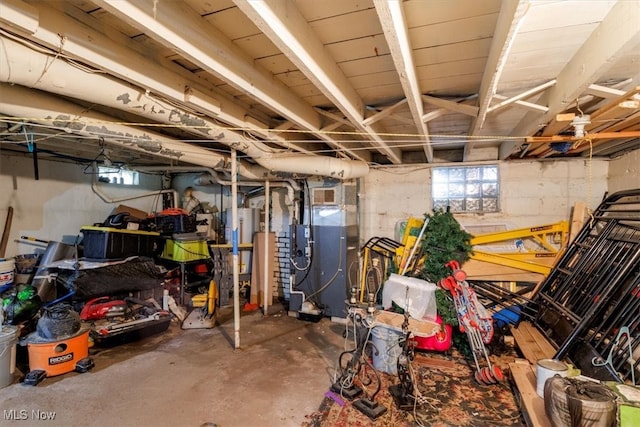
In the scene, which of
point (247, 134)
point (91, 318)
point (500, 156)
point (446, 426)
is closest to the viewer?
point (446, 426)

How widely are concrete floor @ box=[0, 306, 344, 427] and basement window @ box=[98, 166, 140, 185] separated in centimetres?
289

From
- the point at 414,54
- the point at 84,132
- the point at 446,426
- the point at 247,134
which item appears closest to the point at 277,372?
the point at 446,426

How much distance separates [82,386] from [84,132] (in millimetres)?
2151

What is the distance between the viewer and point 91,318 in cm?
359

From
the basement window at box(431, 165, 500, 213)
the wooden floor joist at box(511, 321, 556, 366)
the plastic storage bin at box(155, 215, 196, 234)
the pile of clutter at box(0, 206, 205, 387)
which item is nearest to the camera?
the wooden floor joist at box(511, 321, 556, 366)

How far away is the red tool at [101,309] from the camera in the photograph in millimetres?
3584

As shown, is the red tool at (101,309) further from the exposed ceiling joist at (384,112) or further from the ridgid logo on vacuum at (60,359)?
the exposed ceiling joist at (384,112)

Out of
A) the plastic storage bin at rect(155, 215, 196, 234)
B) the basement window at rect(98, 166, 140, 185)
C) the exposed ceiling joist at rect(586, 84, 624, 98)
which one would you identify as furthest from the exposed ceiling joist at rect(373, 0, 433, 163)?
the basement window at rect(98, 166, 140, 185)

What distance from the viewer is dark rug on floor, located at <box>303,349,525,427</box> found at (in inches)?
89.4

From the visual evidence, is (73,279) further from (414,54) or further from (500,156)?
(500,156)

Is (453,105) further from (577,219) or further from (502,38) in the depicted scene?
(577,219)

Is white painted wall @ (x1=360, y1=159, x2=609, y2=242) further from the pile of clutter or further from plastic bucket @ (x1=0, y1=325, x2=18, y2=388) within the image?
plastic bucket @ (x1=0, y1=325, x2=18, y2=388)

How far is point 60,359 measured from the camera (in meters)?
2.89

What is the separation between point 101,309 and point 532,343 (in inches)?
181
